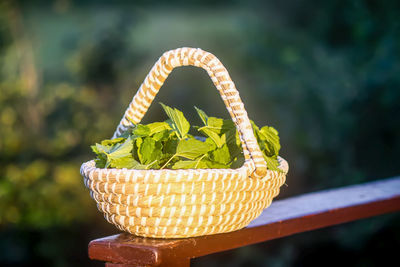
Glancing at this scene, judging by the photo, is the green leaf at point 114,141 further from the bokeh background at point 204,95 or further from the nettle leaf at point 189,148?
the bokeh background at point 204,95

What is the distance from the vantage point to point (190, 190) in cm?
58

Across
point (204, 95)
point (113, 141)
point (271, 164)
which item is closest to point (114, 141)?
point (113, 141)

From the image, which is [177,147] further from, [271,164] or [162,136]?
[271,164]

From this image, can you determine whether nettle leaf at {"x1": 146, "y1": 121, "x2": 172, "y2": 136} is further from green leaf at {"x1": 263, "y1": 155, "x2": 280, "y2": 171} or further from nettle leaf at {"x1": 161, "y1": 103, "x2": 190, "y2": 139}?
green leaf at {"x1": 263, "y1": 155, "x2": 280, "y2": 171}

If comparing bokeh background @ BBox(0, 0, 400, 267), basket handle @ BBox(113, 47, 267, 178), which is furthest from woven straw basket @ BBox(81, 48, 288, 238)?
bokeh background @ BBox(0, 0, 400, 267)

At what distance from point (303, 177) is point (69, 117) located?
1.75 m

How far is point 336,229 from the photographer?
2625 mm

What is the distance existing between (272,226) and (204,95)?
2663mm

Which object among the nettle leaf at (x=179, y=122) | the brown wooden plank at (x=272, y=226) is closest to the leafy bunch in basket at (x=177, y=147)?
the nettle leaf at (x=179, y=122)

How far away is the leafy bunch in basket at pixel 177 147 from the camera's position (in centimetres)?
61

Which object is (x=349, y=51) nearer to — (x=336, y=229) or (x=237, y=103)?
(x=336, y=229)

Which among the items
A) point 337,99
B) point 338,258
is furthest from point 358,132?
point 338,258

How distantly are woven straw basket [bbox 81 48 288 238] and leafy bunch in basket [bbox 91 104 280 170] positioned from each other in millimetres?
33

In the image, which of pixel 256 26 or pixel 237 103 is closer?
pixel 237 103
